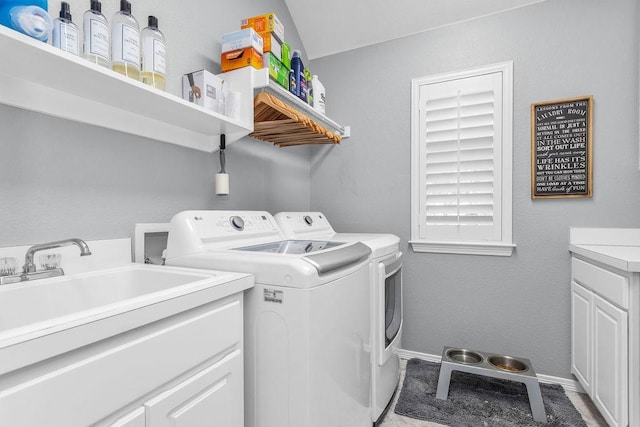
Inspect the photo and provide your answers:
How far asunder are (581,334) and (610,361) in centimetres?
40

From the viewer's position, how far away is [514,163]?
2178 millimetres

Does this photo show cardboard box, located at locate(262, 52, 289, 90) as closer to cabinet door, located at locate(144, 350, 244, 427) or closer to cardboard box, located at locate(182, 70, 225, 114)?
cardboard box, located at locate(182, 70, 225, 114)

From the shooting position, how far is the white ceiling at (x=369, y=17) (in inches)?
89.0

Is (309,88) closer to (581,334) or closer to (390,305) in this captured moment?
(390,305)

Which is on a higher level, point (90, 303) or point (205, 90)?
point (205, 90)

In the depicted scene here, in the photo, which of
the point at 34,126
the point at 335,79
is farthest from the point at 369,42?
the point at 34,126

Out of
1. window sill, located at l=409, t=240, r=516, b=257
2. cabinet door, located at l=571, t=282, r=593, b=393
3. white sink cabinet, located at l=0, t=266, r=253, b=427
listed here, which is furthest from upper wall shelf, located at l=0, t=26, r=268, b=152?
cabinet door, located at l=571, t=282, r=593, b=393

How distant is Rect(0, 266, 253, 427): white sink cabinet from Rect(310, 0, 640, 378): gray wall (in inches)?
67.2

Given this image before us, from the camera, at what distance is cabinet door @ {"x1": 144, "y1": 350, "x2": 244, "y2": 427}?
31.7 inches

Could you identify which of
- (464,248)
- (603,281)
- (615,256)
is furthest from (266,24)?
(603,281)

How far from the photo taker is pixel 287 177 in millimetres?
2561

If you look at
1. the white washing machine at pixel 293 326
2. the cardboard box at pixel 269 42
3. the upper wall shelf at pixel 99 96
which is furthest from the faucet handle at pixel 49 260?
the cardboard box at pixel 269 42

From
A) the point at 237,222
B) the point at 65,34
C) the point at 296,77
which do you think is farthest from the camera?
the point at 296,77

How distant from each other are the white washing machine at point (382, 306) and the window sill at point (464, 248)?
1.58 feet
